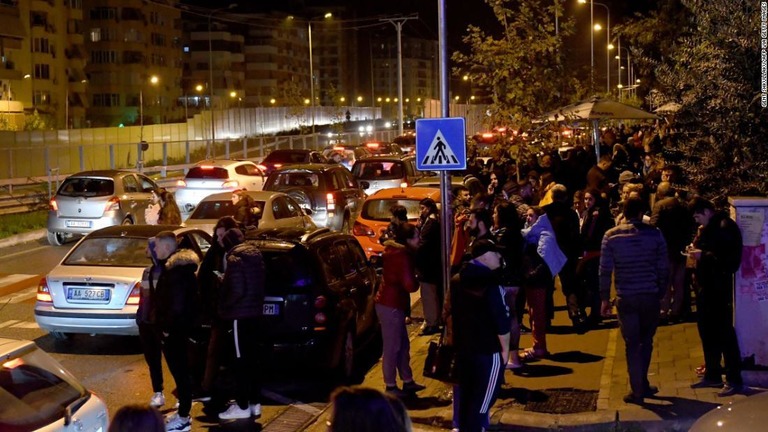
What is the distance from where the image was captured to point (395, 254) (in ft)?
30.4

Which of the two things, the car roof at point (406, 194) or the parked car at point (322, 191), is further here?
the parked car at point (322, 191)

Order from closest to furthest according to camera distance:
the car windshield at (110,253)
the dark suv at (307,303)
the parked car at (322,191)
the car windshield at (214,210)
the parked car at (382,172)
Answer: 1. the dark suv at (307,303)
2. the car windshield at (110,253)
3. the car windshield at (214,210)
4. the parked car at (322,191)
5. the parked car at (382,172)

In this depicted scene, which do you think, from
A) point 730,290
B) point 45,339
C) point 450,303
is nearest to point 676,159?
point 730,290

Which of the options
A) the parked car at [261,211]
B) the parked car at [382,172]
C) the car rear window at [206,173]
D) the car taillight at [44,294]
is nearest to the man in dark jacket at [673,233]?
the parked car at [261,211]

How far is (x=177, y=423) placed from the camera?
8.48 m

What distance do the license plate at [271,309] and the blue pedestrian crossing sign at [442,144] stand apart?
2.20 meters

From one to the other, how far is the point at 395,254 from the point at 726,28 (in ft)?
14.0

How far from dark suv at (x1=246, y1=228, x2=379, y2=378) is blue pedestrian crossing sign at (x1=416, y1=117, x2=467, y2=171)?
4.86 ft

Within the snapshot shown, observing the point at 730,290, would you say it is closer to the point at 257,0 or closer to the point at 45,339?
the point at 45,339

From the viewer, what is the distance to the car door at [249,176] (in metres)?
26.3

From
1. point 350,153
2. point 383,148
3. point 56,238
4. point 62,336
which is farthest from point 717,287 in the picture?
point 383,148

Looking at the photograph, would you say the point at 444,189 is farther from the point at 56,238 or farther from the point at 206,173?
the point at 206,173

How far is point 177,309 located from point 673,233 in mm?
6097

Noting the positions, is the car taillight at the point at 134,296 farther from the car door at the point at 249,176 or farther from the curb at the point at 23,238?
the car door at the point at 249,176
